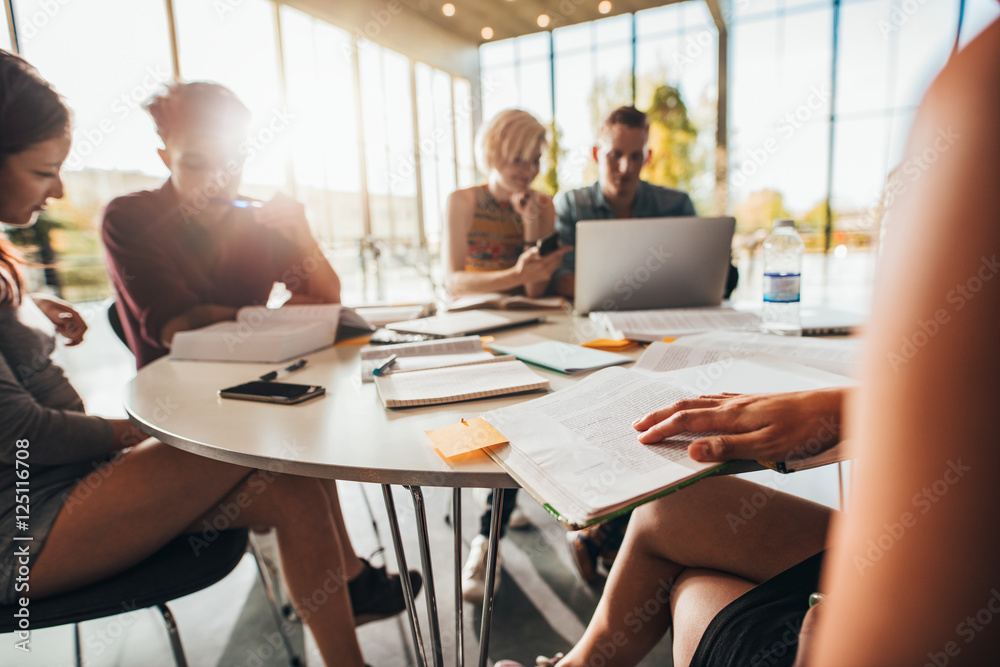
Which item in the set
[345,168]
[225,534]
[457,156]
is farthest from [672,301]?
[457,156]

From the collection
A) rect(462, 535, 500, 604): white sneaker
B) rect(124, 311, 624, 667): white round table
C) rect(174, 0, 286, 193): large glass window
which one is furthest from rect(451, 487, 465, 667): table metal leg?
rect(174, 0, 286, 193): large glass window

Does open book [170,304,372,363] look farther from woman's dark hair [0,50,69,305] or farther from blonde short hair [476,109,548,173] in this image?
blonde short hair [476,109,548,173]

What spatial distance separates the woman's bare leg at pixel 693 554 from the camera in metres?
0.77

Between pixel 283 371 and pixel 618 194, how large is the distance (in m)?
1.86

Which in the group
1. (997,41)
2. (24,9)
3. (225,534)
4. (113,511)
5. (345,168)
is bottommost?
(225,534)

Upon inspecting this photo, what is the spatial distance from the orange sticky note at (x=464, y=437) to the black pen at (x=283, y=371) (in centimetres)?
48

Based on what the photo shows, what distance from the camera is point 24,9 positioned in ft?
10.9

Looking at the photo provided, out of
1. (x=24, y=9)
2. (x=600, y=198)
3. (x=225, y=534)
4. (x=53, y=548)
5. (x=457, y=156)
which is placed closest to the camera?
(x=53, y=548)

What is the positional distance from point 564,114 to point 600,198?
6260 mm

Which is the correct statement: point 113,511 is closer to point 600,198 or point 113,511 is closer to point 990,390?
point 990,390

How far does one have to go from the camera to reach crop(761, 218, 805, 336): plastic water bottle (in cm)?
129

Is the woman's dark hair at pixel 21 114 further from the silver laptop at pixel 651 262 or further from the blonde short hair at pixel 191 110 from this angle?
the silver laptop at pixel 651 262

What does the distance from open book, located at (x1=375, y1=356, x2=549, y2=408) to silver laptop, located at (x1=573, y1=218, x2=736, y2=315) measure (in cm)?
63

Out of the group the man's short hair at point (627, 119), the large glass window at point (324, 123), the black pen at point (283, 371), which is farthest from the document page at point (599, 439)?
the large glass window at point (324, 123)
